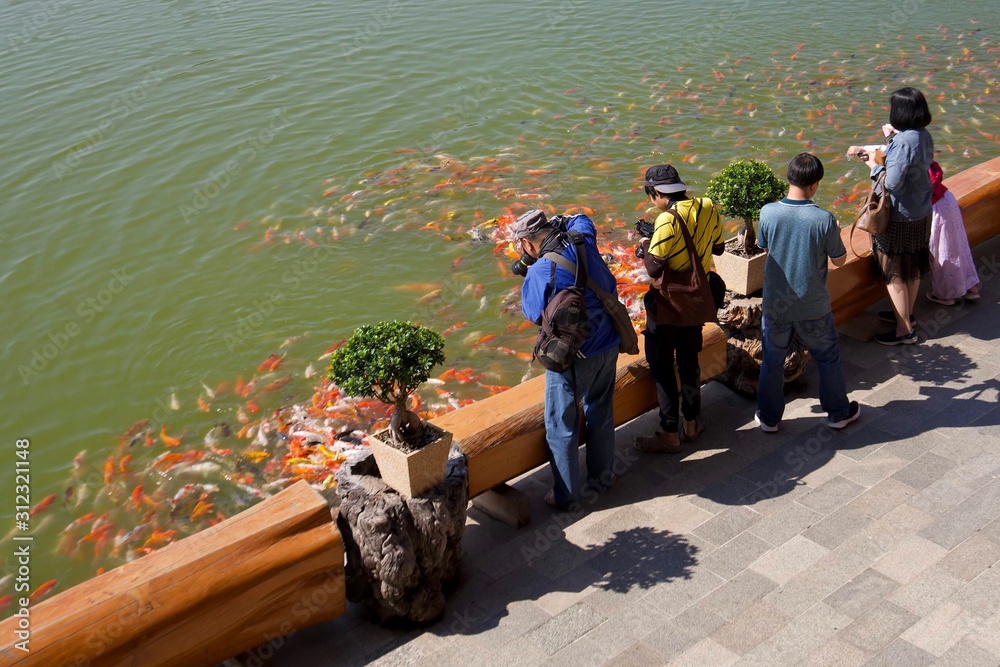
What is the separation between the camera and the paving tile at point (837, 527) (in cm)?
554

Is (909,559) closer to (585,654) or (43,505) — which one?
(585,654)

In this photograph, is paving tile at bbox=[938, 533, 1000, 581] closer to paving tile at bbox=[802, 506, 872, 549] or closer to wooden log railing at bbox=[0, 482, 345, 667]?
paving tile at bbox=[802, 506, 872, 549]

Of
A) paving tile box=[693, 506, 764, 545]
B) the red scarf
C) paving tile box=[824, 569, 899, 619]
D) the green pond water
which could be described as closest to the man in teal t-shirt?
paving tile box=[693, 506, 764, 545]

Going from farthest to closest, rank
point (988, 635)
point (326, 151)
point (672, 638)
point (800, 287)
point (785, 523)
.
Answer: point (326, 151) < point (800, 287) < point (785, 523) < point (672, 638) < point (988, 635)

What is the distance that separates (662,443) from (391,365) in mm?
2264

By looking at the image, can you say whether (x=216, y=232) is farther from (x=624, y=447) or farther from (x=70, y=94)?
(x=624, y=447)

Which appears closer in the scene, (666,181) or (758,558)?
(758,558)

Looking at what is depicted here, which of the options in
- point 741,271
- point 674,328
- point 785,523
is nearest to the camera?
point 785,523

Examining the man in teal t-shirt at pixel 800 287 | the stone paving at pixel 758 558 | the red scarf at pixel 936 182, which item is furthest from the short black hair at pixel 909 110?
the stone paving at pixel 758 558

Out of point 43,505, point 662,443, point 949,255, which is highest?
point 949,255

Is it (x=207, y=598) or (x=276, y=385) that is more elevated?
(x=207, y=598)

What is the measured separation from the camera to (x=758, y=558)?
545cm

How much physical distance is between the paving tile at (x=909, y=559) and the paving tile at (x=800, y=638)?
0.48 metres

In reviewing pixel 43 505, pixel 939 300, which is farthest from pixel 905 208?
pixel 43 505
